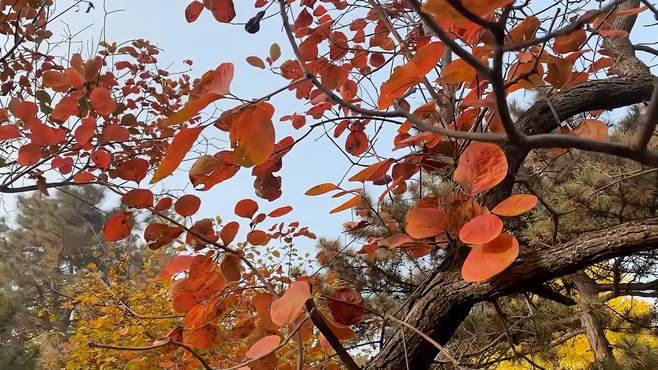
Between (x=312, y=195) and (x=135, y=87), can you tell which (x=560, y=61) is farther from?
(x=135, y=87)

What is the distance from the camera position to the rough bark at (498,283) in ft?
2.61

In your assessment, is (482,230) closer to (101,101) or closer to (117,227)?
(117,227)

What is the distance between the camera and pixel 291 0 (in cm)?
103

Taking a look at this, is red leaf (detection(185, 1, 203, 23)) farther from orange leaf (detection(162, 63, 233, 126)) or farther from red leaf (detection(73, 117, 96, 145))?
orange leaf (detection(162, 63, 233, 126))

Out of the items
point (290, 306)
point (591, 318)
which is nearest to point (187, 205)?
point (290, 306)

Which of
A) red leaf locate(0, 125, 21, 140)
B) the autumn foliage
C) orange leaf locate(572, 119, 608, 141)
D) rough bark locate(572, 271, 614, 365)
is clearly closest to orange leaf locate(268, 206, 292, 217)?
the autumn foliage

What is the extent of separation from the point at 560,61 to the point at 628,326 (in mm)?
2893

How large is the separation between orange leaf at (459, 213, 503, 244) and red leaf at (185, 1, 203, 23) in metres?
0.69

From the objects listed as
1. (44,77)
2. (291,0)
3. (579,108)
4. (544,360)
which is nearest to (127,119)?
(44,77)

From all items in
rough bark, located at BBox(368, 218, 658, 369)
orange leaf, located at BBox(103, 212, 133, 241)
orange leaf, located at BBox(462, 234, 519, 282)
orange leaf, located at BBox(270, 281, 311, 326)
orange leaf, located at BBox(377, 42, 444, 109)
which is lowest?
rough bark, located at BBox(368, 218, 658, 369)

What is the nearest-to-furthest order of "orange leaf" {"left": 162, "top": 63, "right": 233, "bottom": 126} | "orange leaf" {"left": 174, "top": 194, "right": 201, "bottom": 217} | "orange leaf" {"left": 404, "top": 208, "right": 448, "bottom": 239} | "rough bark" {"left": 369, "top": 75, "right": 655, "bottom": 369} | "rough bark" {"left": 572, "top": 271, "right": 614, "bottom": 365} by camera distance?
"orange leaf" {"left": 162, "top": 63, "right": 233, "bottom": 126} → "orange leaf" {"left": 404, "top": 208, "right": 448, "bottom": 239} → "orange leaf" {"left": 174, "top": 194, "right": 201, "bottom": 217} → "rough bark" {"left": 369, "top": 75, "right": 655, "bottom": 369} → "rough bark" {"left": 572, "top": 271, "right": 614, "bottom": 365}

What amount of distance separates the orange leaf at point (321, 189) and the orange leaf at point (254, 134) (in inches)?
11.8

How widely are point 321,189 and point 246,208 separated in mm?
168

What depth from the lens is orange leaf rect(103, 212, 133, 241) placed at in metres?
0.73
